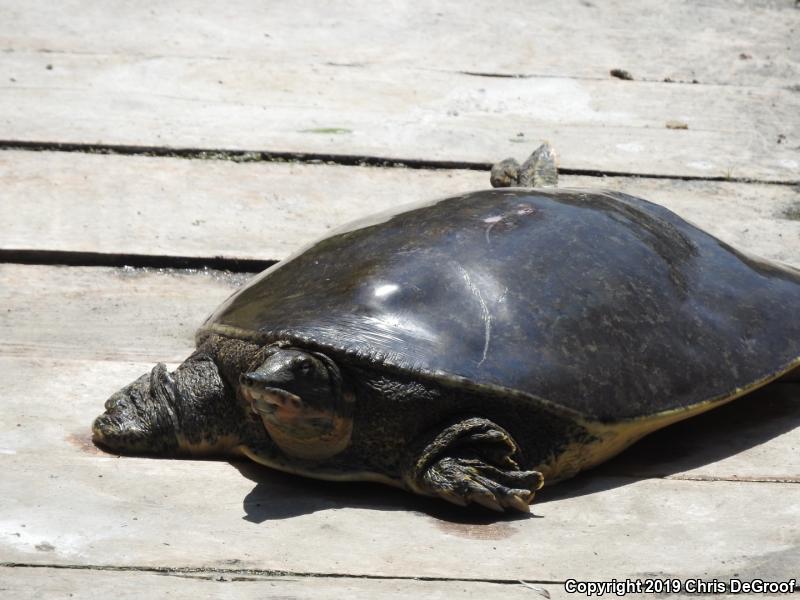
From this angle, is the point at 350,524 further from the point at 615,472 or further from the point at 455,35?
the point at 455,35

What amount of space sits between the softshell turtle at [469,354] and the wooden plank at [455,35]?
7.95 ft

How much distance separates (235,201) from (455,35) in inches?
69.1

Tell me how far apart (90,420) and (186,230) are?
1.15 meters

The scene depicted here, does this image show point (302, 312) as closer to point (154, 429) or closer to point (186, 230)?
point (154, 429)

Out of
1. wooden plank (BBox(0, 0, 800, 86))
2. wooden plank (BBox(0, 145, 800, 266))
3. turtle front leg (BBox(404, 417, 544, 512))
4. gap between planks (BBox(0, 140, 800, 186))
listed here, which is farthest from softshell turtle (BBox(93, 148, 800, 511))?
wooden plank (BBox(0, 0, 800, 86))

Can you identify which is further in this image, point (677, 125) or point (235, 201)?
point (677, 125)

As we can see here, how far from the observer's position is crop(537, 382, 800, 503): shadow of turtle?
283 cm

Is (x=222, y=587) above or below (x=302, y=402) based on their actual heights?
below

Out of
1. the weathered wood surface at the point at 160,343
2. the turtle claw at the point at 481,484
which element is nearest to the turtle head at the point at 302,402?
the turtle claw at the point at 481,484

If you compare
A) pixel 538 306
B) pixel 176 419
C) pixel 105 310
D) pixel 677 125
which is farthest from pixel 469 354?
pixel 677 125

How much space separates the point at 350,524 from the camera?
2.60 meters

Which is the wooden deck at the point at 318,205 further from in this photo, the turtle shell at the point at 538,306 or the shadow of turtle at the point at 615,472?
the turtle shell at the point at 538,306

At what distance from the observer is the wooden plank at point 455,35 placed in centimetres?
537
